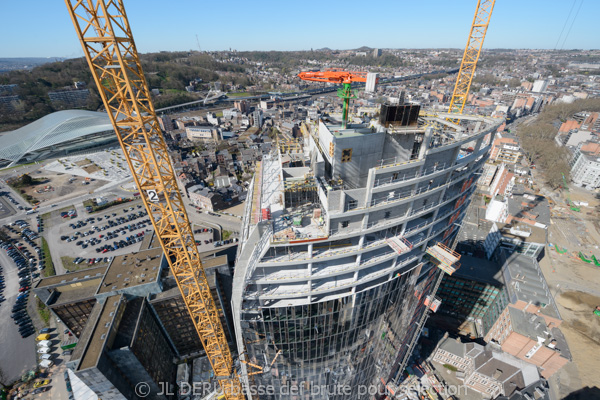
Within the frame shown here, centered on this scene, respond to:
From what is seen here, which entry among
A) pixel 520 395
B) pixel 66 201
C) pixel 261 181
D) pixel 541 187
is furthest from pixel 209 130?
pixel 541 187

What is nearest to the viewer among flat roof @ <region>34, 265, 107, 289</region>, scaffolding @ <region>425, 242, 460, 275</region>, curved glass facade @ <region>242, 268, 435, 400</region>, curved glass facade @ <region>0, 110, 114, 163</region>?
curved glass facade @ <region>242, 268, 435, 400</region>

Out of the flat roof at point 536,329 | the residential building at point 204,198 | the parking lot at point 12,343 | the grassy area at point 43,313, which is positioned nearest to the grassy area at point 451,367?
the flat roof at point 536,329

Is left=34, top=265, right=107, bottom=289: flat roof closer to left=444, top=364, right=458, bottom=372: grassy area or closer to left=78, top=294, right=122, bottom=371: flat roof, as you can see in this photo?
left=78, top=294, right=122, bottom=371: flat roof

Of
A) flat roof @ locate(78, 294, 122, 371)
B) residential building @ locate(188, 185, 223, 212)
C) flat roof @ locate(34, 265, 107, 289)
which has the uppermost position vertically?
flat roof @ locate(78, 294, 122, 371)

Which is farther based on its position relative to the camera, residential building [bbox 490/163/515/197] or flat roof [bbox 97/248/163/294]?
residential building [bbox 490/163/515/197]

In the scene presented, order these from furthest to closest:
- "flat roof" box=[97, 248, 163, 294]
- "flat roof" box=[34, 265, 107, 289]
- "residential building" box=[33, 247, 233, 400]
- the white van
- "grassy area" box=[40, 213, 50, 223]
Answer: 1. "grassy area" box=[40, 213, 50, 223]
2. the white van
3. "flat roof" box=[34, 265, 107, 289]
4. "flat roof" box=[97, 248, 163, 294]
5. "residential building" box=[33, 247, 233, 400]

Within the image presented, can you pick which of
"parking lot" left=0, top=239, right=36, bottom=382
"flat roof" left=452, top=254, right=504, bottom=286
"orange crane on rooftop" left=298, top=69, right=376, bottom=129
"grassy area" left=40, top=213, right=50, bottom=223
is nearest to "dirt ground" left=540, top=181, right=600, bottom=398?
"flat roof" left=452, top=254, right=504, bottom=286

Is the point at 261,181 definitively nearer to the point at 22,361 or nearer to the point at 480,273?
the point at 480,273

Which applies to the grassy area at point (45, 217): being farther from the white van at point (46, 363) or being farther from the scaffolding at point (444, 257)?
the scaffolding at point (444, 257)
